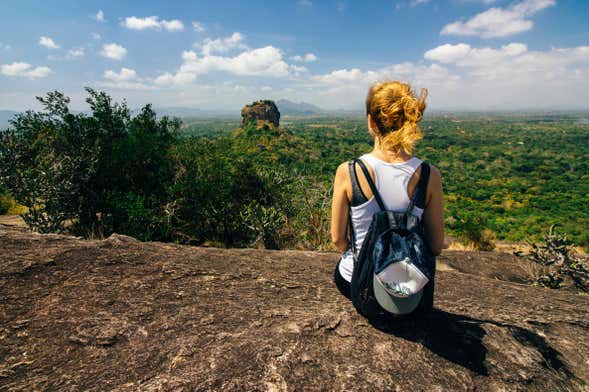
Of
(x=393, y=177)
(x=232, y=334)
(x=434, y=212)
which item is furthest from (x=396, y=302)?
(x=232, y=334)

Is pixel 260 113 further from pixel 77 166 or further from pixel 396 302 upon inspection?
pixel 396 302

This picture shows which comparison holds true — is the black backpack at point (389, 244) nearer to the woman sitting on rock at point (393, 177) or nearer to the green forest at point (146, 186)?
the woman sitting on rock at point (393, 177)

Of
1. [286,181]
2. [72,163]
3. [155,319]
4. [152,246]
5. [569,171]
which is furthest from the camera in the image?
[569,171]

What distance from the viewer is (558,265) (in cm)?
568

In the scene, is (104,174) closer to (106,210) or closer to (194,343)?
(106,210)

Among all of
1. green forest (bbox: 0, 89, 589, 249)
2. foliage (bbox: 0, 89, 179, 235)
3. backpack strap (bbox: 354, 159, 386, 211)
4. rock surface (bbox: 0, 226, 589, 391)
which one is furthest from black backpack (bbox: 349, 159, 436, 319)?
foliage (bbox: 0, 89, 179, 235)

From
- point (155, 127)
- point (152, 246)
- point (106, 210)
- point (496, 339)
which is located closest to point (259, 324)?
point (496, 339)

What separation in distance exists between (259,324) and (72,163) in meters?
10.2

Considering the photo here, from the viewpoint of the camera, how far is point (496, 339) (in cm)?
243

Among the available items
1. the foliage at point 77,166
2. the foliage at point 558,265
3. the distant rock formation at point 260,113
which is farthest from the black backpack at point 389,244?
the distant rock formation at point 260,113

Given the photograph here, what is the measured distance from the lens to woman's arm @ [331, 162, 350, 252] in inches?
83.8

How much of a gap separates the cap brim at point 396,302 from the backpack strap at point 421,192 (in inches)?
21.5

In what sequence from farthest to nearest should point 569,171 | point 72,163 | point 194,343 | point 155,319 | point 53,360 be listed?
point 569,171
point 72,163
point 155,319
point 194,343
point 53,360

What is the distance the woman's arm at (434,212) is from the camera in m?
2.09
